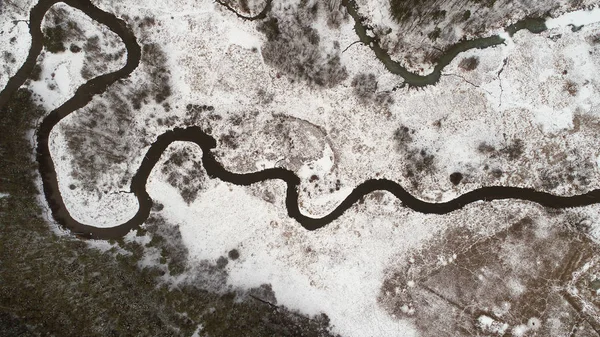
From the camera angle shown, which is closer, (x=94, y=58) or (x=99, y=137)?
(x=99, y=137)

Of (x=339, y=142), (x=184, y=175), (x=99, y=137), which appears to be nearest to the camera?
(x=99, y=137)

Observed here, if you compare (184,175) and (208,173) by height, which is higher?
(208,173)

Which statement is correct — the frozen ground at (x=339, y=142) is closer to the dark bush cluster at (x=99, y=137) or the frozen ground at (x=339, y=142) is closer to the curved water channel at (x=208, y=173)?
the dark bush cluster at (x=99, y=137)

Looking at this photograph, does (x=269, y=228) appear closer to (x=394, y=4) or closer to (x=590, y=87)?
(x=394, y=4)

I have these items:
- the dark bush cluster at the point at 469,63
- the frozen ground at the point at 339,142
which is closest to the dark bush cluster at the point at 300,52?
the frozen ground at the point at 339,142

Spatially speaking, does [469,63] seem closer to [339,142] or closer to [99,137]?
[339,142]

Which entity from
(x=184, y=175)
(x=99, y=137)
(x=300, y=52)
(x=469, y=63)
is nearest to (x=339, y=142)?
(x=300, y=52)

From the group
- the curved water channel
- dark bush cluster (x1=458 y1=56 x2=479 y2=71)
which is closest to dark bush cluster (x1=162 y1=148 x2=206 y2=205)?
the curved water channel

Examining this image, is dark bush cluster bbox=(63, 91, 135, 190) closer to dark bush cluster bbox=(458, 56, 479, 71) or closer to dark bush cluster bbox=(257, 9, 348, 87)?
dark bush cluster bbox=(257, 9, 348, 87)
